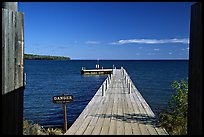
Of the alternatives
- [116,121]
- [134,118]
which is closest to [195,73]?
[116,121]

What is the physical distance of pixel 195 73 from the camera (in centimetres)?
242

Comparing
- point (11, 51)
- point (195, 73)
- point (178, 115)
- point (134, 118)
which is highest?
point (11, 51)

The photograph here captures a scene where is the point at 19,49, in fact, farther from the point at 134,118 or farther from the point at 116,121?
the point at 134,118

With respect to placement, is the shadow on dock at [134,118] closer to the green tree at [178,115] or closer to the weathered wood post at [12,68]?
the green tree at [178,115]

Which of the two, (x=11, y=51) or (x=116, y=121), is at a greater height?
(x=11, y=51)

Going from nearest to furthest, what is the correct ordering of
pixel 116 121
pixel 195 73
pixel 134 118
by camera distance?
pixel 195 73 → pixel 116 121 → pixel 134 118

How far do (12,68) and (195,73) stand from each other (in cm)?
172

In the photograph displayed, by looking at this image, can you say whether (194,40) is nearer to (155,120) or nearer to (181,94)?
(181,94)

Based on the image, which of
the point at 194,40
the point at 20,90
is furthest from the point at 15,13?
the point at 194,40

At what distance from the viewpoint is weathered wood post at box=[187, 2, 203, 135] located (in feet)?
7.54

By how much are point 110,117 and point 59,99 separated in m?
1.86

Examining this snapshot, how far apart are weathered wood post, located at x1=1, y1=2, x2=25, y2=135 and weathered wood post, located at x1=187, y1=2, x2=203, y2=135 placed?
1675 mm

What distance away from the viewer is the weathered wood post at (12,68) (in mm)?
2381

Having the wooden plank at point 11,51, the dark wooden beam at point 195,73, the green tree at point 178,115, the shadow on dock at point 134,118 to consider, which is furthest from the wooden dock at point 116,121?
the wooden plank at point 11,51
